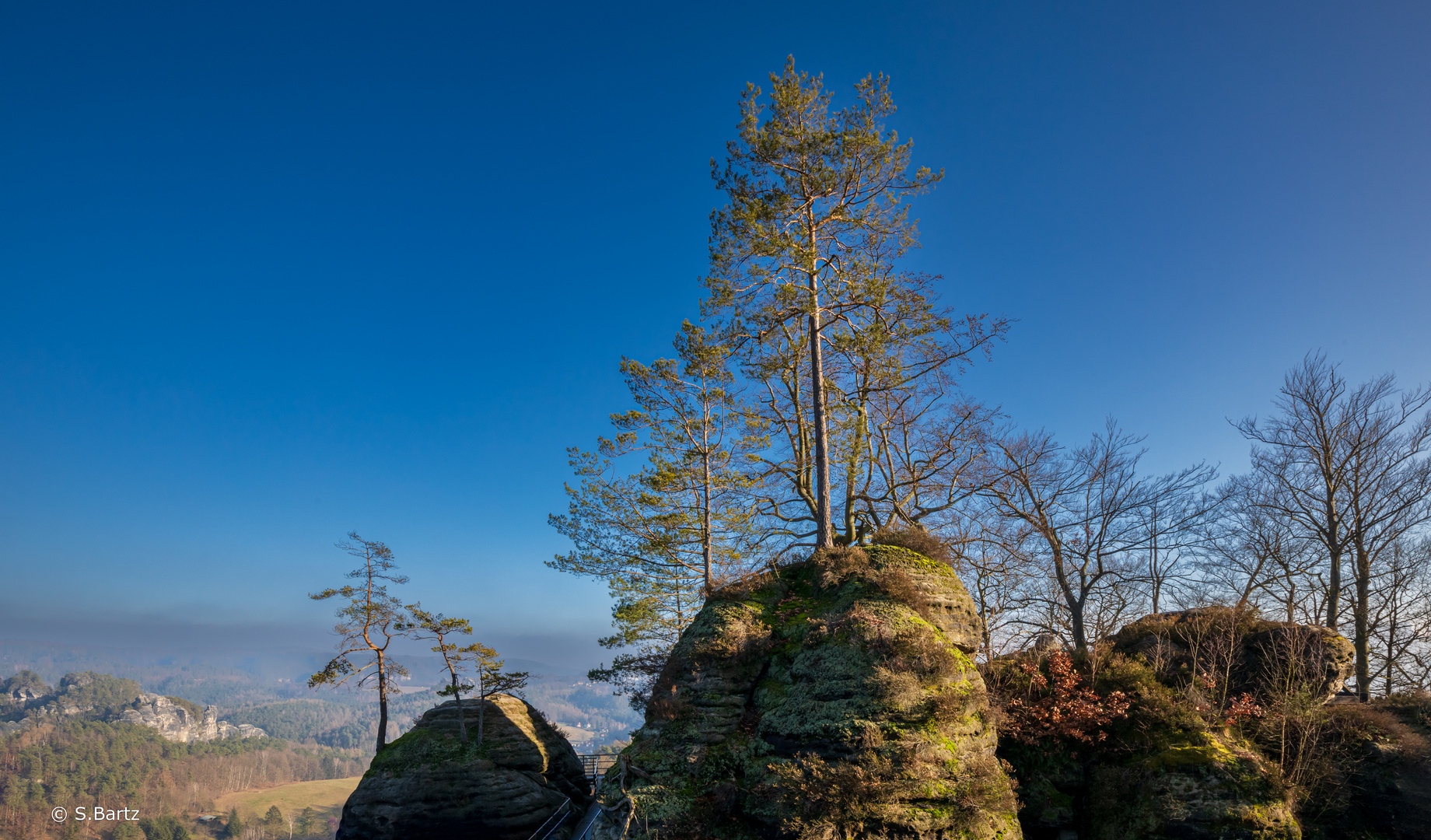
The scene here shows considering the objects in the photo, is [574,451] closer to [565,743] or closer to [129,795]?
[565,743]

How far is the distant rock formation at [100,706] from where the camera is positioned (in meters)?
150

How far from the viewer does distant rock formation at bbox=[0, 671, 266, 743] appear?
150 m

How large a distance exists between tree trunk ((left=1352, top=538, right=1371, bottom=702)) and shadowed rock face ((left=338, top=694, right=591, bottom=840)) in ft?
75.7

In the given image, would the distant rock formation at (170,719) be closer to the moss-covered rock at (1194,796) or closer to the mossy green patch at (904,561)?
the mossy green patch at (904,561)

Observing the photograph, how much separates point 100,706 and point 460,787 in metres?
228

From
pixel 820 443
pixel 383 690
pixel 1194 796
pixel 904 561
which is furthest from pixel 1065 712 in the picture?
pixel 383 690

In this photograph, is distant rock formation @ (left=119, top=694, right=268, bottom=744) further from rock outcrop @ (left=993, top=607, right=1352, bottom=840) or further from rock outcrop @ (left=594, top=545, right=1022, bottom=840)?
rock outcrop @ (left=993, top=607, right=1352, bottom=840)

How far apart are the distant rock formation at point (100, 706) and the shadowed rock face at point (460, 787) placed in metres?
187

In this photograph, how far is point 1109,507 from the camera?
22516 millimetres

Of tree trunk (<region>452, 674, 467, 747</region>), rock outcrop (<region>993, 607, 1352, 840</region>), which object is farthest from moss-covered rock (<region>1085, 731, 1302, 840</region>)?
tree trunk (<region>452, 674, 467, 747</region>)

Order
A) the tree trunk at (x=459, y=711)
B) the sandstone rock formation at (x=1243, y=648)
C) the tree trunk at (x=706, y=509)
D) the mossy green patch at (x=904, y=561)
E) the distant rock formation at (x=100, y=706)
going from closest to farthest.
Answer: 1. the mossy green patch at (x=904, y=561)
2. the sandstone rock formation at (x=1243, y=648)
3. the tree trunk at (x=459, y=711)
4. the tree trunk at (x=706, y=509)
5. the distant rock formation at (x=100, y=706)

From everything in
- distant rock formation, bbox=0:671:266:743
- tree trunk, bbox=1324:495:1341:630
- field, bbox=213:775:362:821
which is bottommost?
field, bbox=213:775:362:821

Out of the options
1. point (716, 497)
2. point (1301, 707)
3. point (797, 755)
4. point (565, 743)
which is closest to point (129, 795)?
point (565, 743)

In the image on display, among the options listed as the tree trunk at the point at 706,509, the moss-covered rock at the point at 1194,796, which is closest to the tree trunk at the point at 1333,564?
the moss-covered rock at the point at 1194,796
